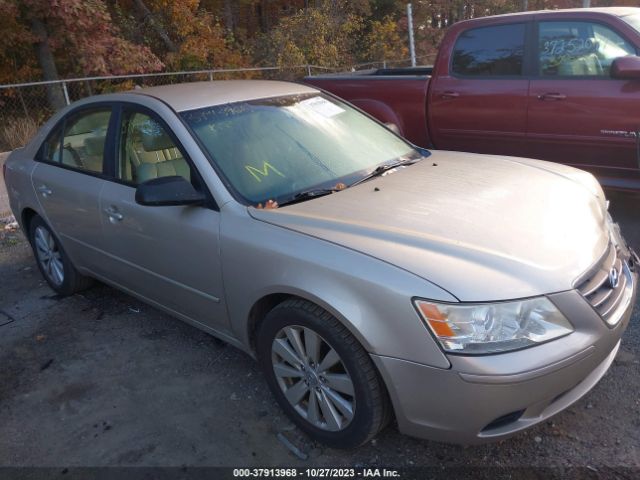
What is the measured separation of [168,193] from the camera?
9.59 ft

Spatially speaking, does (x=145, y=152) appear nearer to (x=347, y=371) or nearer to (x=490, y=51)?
(x=347, y=371)

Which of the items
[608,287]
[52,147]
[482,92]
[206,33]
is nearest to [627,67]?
[482,92]

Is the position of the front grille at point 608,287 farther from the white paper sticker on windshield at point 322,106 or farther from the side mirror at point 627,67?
the side mirror at point 627,67

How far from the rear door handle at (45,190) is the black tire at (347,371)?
7.61ft

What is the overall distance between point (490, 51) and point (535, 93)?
0.69 m

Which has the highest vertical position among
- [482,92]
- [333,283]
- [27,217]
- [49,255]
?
[482,92]

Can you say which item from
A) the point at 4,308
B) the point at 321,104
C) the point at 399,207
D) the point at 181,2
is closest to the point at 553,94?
the point at 321,104

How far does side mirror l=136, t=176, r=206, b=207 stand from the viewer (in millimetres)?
2916

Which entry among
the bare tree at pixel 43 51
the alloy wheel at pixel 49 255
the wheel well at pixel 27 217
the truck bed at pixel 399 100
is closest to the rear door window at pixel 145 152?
the alloy wheel at pixel 49 255

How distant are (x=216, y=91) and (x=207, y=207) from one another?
104cm

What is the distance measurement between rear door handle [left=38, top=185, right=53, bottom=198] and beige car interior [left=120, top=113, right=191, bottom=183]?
3.02 feet

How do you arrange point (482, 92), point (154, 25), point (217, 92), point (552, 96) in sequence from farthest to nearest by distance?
point (154, 25) → point (482, 92) → point (552, 96) → point (217, 92)

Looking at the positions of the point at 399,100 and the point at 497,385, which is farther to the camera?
the point at 399,100

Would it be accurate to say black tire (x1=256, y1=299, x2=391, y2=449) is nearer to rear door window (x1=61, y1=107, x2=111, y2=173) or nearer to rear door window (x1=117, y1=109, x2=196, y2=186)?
rear door window (x1=117, y1=109, x2=196, y2=186)
